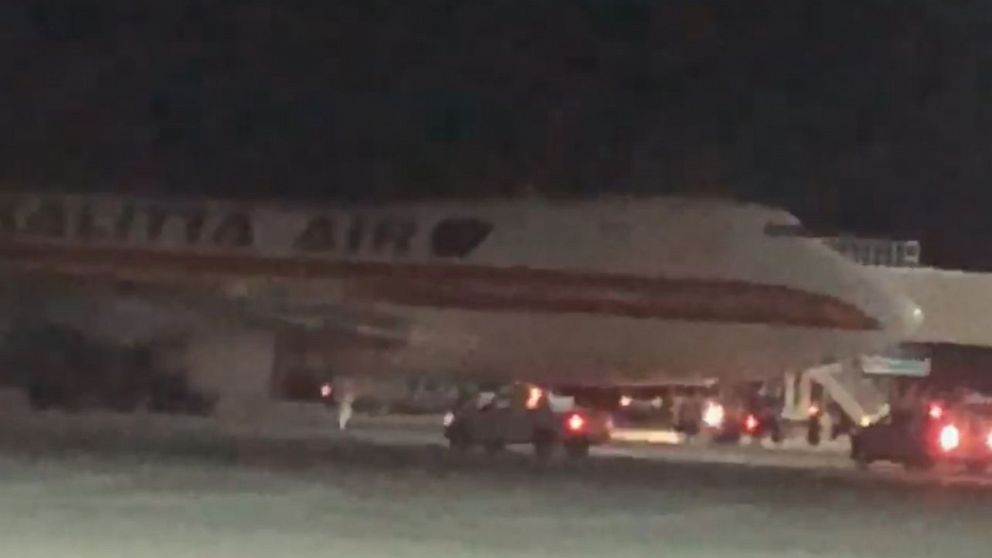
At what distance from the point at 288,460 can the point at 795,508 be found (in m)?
2.15

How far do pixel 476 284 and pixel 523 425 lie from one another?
1.21m

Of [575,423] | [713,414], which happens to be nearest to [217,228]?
[575,423]

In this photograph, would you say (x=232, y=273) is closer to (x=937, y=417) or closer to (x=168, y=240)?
(x=168, y=240)

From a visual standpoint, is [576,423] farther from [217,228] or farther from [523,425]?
[217,228]

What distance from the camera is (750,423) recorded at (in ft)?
32.8

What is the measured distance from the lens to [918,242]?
8.44 metres

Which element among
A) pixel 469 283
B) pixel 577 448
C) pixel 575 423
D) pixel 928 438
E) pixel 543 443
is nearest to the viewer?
pixel 577 448

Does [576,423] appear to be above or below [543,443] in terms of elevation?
above

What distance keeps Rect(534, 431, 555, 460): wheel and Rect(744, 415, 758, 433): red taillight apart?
1403 millimetres

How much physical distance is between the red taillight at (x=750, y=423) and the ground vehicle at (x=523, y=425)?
793 millimetres

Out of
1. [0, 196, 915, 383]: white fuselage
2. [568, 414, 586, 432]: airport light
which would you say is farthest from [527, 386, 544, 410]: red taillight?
[568, 414, 586, 432]: airport light

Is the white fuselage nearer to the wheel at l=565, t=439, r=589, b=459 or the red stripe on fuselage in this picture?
the red stripe on fuselage

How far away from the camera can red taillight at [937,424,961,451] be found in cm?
960

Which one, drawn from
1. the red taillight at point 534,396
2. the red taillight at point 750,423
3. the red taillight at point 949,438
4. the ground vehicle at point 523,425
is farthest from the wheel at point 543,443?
the red taillight at point 949,438
